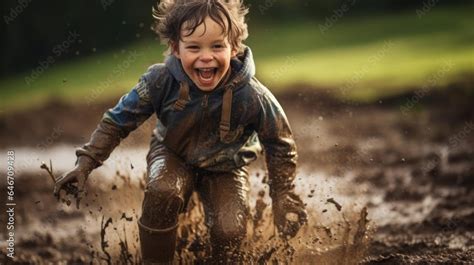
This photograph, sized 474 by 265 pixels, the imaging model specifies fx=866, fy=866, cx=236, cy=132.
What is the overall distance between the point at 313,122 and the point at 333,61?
2046 millimetres

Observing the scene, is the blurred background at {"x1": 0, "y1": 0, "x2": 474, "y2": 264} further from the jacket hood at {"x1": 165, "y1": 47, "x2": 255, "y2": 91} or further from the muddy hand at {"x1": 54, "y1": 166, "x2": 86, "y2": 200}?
the jacket hood at {"x1": 165, "y1": 47, "x2": 255, "y2": 91}

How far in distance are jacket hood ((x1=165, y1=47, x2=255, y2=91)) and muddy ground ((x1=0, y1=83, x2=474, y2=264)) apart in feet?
2.57

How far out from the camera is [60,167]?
6.83 metres

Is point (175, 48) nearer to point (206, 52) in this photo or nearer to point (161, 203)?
point (206, 52)

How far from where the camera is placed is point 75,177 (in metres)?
3.81

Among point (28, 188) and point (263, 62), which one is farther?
point (263, 62)

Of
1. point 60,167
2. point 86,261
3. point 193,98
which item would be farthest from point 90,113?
point 193,98

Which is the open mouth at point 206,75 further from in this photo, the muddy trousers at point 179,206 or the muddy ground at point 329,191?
the muddy ground at point 329,191

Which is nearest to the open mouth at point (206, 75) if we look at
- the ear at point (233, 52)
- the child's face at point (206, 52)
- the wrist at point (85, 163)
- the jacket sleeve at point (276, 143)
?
the child's face at point (206, 52)

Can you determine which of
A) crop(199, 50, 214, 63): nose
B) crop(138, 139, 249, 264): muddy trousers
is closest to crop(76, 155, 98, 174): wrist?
crop(138, 139, 249, 264): muddy trousers

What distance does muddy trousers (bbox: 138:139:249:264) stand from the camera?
12.3ft

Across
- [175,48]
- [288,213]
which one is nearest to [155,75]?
[175,48]

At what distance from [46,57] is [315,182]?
14.9 feet

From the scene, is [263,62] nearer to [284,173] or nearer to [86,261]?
[86,261]
